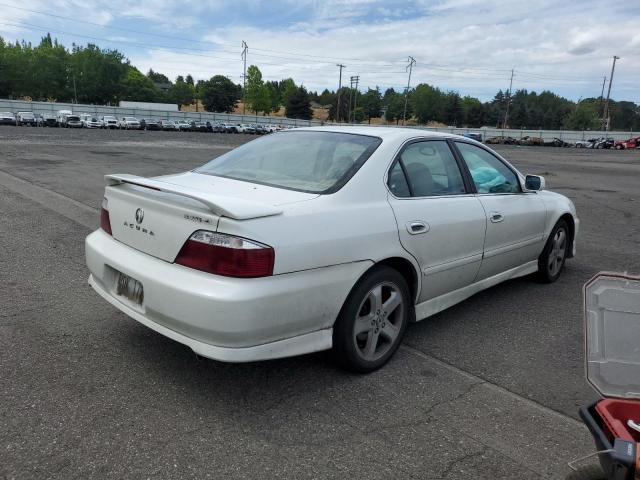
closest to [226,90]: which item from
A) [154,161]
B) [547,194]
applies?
[154,161]

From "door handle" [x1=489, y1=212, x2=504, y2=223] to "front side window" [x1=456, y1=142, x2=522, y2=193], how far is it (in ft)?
0.69

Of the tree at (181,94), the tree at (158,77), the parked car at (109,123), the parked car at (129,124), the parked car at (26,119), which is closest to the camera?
the parked car at (26,119)

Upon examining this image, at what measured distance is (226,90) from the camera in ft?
381

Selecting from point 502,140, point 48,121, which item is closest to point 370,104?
point 502,140

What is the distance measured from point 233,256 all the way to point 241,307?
26 centimetres

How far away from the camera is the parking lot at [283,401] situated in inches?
94.8

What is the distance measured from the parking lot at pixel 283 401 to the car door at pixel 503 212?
1.56 feet

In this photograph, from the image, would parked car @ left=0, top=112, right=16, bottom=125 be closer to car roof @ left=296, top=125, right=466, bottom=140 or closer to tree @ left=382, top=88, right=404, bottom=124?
car roof @ left=296, top=125, right=466, bottom=140

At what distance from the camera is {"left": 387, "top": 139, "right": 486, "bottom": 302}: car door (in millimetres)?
Result: 3465

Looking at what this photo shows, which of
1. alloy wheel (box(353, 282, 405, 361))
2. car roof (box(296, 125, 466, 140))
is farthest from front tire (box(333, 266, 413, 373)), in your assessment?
car roof (box(296, 125, 466, 140))

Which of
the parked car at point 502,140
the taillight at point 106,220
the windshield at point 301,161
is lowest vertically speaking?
the taillight at point 106,220

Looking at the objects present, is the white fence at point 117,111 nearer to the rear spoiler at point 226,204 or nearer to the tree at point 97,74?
the tree at point 97,74

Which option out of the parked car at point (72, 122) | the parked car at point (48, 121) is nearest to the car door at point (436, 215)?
the parked car at point (48, 121)

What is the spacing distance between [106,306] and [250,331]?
6.85 feet
